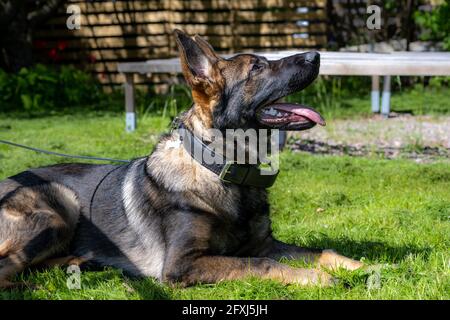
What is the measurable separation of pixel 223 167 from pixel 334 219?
164 cm

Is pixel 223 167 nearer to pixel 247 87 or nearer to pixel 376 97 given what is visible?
pixel 247 87

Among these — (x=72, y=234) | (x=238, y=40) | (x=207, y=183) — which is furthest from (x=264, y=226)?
(x=238, y=40)

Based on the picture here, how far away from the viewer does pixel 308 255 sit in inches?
159

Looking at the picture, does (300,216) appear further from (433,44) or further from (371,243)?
(433,44)

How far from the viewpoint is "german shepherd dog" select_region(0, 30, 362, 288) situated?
369 cm

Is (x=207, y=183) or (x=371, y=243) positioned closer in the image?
(x=207, y=183)

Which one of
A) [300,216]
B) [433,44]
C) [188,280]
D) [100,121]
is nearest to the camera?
[188,280]

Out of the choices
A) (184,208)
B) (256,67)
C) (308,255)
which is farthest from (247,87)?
(308,255)

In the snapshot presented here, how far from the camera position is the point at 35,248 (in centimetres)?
387

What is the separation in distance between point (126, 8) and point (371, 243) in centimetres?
1099

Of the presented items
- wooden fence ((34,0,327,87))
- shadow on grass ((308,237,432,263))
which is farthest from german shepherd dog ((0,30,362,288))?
wooden fence ((34,0,327,87))

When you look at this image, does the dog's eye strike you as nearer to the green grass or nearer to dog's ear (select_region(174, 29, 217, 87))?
dog's ear (select_region(174, 29, 217, 87))

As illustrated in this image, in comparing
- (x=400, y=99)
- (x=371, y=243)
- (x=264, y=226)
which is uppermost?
(x=264, y=226)

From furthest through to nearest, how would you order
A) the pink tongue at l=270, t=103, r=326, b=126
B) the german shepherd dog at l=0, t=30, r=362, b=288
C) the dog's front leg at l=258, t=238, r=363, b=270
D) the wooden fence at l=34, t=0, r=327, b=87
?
→ the wooden fence at l=34, t=0, r=327, b=87 → the pink tongue at l=270, t=103, r=326, b=126 → the dog's front leg at l=258, t=238, r=363, b=270 → the german shepherd dog at l=0, t=30, r=362, b=288
